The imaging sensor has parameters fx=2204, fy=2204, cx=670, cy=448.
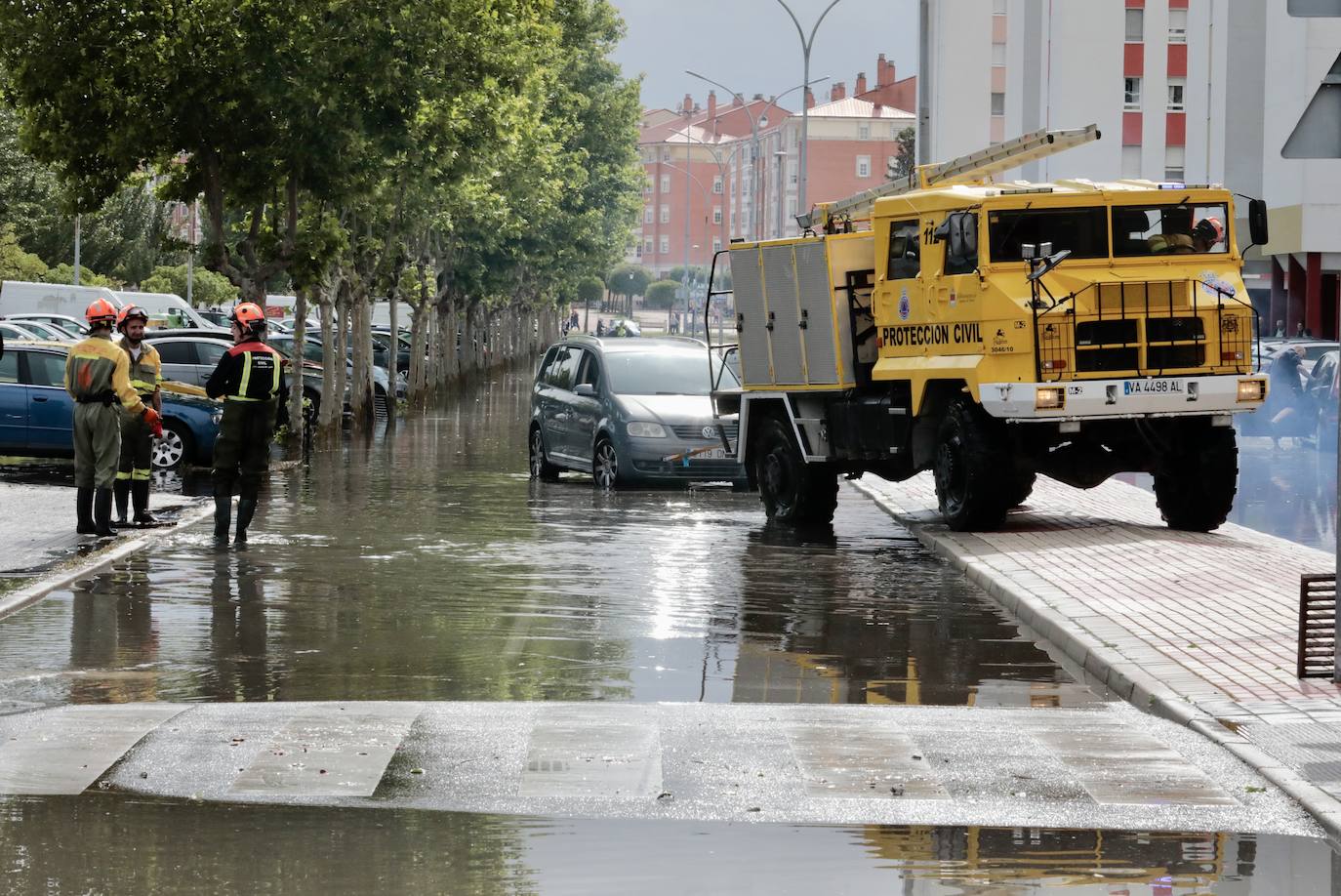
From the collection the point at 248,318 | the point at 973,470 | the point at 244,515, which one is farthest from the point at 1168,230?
the point at 244,515

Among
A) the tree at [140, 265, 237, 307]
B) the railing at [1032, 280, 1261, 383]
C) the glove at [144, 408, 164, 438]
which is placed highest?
the tree at [140, 265, 237, 307]

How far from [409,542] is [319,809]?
9.79 meters

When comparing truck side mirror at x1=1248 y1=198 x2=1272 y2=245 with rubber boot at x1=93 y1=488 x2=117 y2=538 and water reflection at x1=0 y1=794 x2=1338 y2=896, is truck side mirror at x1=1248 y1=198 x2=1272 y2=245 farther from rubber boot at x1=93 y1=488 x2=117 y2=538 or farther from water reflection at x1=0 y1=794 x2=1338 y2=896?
water reflection at x1=0 y1=794 x2=1338 y2=896

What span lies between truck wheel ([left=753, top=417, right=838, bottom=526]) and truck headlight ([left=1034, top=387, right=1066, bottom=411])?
3.20 m

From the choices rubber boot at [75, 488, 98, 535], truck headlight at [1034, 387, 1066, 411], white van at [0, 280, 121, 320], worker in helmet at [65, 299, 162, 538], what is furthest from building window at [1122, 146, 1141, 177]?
rubber boot at [75, 488, 98, 535]

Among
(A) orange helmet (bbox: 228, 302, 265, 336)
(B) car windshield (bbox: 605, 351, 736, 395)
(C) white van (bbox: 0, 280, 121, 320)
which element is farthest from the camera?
(C) white van (bbox: 0, 280, 121, 320)

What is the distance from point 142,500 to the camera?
1758cm

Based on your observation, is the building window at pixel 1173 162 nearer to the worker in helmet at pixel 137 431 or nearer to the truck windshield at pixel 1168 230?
the truck windshield at pixel 1168 230

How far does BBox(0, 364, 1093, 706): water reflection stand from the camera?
399 inches

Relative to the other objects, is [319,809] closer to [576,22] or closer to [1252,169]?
[576,22]

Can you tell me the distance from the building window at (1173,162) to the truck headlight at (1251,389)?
176 feet

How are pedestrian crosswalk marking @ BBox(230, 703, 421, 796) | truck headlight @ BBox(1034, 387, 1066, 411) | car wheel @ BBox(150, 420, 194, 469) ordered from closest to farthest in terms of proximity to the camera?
pedestrian crosswalk marking @ BBox(230, 703, 421, 796)
truck headlight @ BBox(1034, 387, 1066, 411)
car wheel @ BBox(150, 420, 194, 469)

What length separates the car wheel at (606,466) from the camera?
23.2 metres

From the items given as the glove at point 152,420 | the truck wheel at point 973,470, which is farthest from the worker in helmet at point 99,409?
the truck wheel at point 973,470
